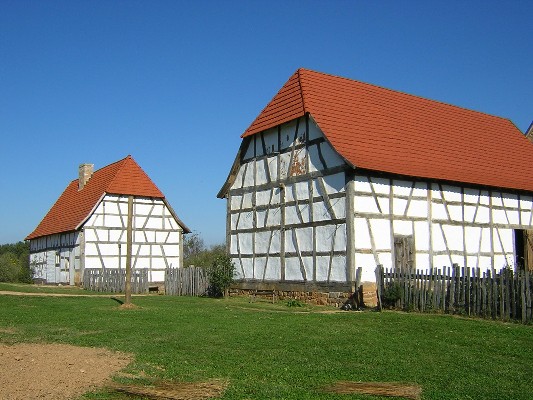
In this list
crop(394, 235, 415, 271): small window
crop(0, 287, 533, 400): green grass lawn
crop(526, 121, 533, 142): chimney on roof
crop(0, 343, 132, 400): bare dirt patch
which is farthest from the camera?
crop(526, 121, 533, 142): chimney on roof

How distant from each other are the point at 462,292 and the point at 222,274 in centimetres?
1130

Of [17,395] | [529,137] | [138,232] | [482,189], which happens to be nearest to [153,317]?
[17,395]

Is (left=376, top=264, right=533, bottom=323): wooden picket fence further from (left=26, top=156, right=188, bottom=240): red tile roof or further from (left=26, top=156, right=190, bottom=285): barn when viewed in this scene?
(left=26, top=156, right=188, bottom=240): red tile roof

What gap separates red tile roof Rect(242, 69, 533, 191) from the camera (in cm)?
2195

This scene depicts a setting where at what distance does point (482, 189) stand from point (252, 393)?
18.6m

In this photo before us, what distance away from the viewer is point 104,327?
13641mm

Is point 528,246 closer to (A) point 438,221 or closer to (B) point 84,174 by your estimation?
(A) point 438,221

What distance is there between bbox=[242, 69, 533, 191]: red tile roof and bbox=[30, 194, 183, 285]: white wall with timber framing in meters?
13.7

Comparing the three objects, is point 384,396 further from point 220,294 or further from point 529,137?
point 529,137

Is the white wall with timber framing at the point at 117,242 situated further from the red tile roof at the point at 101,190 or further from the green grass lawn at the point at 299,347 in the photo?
the green grass lawn at the point at 299,347

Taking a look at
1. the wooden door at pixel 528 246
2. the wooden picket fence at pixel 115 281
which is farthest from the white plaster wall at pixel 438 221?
the wooden picket fence at pixel 115 281

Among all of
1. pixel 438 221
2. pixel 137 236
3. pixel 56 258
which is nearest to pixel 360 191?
pixel 438 221

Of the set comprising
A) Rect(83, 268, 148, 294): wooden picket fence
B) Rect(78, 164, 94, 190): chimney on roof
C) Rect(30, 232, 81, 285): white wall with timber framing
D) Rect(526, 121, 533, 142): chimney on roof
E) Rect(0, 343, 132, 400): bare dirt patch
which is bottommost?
Rect(0, 343, 132, 400): bare dirt patch

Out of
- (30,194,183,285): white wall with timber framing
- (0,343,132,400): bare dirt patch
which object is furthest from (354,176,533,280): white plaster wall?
(30,194,183,285): white wall with timber framing
